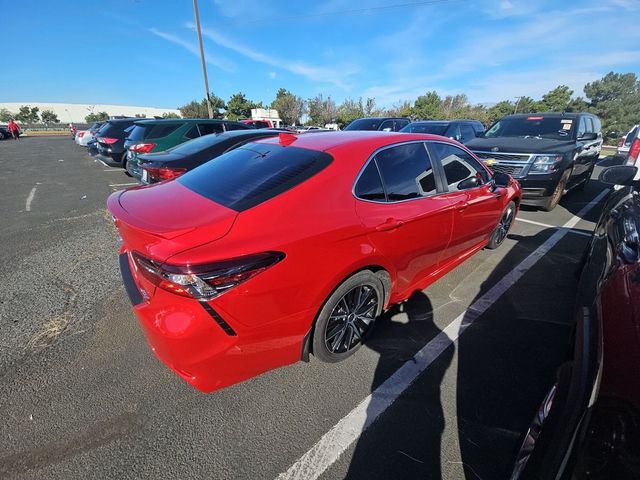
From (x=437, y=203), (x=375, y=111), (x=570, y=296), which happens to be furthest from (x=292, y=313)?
(x=375, y=111)

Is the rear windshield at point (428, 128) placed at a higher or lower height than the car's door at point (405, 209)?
higher

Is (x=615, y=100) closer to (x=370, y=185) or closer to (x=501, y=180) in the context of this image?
(x=501, y=180)

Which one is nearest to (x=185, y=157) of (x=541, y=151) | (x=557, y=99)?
(x=541, y=151)

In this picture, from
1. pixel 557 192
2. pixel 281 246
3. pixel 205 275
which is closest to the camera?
pixel 205 275

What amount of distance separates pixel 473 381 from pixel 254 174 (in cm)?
225

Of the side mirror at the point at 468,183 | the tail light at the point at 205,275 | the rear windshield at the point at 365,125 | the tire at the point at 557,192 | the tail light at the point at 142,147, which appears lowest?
the tire at the point at 557,192

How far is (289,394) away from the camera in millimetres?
2182

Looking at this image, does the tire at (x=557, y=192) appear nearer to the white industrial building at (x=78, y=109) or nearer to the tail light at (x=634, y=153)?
the tail light at (x=634, y=153)

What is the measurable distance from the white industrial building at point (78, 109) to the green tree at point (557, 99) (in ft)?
309

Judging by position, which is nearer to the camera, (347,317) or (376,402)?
(376,402)

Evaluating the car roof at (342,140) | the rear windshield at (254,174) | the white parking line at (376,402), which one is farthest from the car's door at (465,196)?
the rear windshield at (254,174)

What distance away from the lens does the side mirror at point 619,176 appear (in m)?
2.72

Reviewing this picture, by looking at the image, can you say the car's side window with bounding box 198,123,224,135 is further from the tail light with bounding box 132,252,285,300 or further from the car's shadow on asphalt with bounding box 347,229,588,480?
the tail light with bounding box 132,252,285,300

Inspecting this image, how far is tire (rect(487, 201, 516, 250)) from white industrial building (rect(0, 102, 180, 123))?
108 meters
